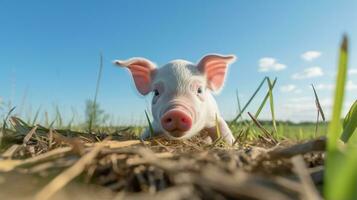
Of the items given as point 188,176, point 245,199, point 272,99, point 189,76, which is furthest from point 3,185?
point 189,76

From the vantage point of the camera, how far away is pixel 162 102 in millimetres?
3309

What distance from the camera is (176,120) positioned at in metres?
3.04

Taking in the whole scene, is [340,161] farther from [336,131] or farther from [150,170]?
[150,170]

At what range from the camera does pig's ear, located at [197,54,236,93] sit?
3.80 metres

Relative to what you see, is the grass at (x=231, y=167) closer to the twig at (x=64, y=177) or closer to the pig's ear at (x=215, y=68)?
the twig at (x=64, y=177)

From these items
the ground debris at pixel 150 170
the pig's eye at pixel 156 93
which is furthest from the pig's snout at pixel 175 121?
the ground debris at pixel 150 170

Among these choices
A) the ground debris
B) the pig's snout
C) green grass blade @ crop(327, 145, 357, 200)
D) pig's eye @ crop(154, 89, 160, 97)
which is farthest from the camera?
pig's eye @ crop(154, 89, 160, 97)

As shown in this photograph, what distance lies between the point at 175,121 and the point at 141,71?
106 cm

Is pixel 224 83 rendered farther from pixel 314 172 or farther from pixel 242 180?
pixel 242 180

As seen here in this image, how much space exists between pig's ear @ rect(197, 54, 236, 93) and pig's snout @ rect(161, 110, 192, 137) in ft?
2.67

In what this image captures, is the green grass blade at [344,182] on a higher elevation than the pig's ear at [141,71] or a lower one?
Answer: lower

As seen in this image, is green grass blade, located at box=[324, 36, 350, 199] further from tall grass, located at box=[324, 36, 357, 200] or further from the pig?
the pig

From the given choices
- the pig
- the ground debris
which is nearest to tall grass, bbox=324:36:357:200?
the ground debris

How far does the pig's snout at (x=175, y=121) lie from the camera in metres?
3.02
